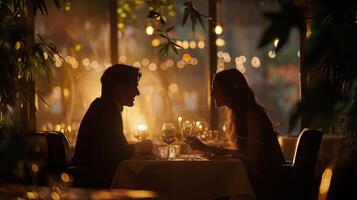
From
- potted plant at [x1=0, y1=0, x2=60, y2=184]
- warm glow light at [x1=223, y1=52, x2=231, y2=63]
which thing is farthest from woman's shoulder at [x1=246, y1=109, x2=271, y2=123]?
warm glow light at [x1=223, y1=52, x2=231, y2=63]

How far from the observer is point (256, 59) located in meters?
8.24

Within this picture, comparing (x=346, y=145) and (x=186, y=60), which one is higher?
(x=186, y=60)

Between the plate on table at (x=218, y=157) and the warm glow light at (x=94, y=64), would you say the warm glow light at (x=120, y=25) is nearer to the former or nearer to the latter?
the warm glow light at (x=94, y=64)

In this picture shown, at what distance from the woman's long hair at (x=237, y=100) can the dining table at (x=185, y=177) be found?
1.51ft

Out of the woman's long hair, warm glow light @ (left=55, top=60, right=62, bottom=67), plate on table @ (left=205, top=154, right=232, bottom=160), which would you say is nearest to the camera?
plate on table @ (left=205, top=154, right=232, bottom=160)

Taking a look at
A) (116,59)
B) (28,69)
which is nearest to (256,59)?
(116,59)

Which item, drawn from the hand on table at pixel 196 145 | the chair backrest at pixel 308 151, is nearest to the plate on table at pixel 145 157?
the hand on table at pixel 196 145

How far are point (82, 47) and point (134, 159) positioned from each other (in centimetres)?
412

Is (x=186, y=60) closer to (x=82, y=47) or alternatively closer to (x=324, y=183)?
(x=82, y=47)

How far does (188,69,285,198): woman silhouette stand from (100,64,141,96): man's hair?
635mm

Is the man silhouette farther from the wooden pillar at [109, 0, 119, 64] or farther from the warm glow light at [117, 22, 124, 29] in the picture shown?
the warm glow light at [117, 22, 124, 29]

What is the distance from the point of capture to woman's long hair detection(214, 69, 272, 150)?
4488mm

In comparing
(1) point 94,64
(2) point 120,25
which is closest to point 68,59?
(1) point 94,64

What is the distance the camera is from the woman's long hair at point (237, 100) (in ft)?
14.7
